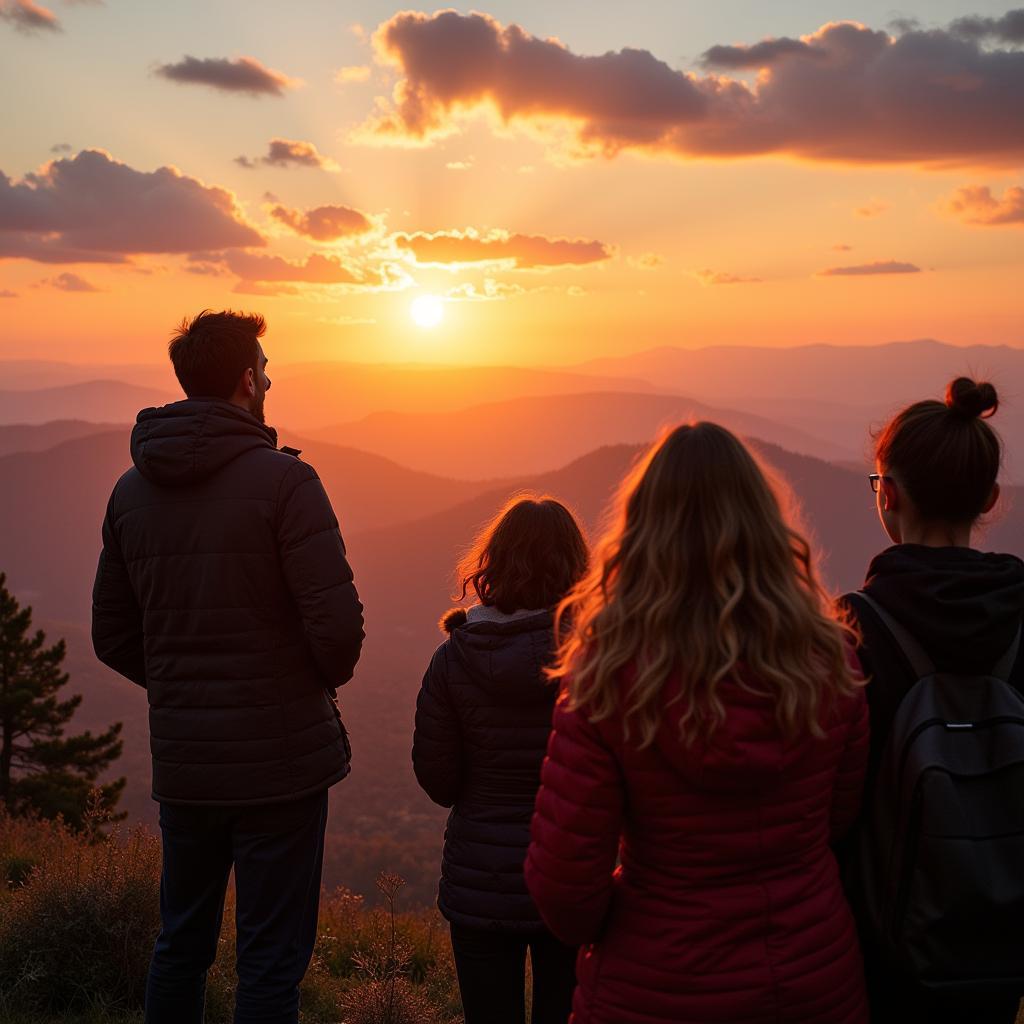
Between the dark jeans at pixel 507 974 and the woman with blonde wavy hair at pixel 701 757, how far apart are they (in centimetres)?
107

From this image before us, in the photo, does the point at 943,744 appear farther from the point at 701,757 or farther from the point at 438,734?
the point at 438,734

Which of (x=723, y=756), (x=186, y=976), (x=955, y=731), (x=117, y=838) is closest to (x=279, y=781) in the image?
(x=186, y=976)

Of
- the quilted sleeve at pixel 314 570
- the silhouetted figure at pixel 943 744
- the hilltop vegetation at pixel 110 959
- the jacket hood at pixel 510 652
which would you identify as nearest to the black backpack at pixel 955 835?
the silhouetted figure at pixel 943 744

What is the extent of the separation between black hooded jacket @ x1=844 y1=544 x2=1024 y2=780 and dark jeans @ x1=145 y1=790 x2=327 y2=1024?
1.79m

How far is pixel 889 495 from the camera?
2.33 meters

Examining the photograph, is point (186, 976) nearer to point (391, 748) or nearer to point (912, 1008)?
point (912, 1008)

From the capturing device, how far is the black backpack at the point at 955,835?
201 centimetres

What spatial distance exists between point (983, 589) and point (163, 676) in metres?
2.36

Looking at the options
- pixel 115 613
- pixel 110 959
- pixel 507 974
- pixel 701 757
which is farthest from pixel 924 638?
pixel 110 959

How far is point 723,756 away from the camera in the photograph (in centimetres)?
174

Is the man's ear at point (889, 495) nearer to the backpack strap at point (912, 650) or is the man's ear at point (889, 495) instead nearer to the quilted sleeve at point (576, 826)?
the backpack strap at point (912, 650)

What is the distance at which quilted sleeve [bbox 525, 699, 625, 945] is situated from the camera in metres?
1.82

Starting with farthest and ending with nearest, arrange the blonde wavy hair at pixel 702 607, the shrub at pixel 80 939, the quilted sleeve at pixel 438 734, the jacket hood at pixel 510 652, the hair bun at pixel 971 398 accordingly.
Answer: the shrub at pixel 80 939, the quilted sleeve at pixel 438 734, the jacket hood at pixel 510 652, the hair bun at pixel 971 398, the blonde wavy hair at pixel 702 607

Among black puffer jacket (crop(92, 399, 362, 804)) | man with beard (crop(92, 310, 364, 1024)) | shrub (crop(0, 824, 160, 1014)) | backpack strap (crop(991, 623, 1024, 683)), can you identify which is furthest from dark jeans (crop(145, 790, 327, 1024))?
backpack strap (crop(991, 623, 1024, 683))
